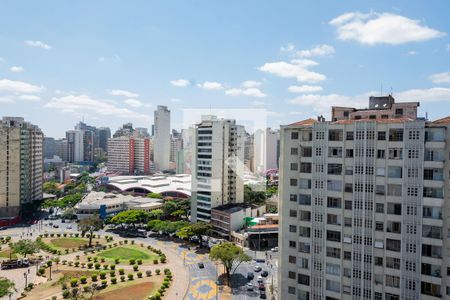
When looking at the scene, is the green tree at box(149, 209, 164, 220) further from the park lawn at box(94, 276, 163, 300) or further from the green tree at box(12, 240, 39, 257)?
the park lawn at box(94, 276, 163, 300)

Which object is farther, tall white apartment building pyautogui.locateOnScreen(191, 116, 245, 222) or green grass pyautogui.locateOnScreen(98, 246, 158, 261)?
tall white apartment building pyautogui.locateOnScreen(191, 116, 245, 222)

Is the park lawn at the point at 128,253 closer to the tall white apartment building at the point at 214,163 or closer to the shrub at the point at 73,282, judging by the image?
the shrub at the point at 73,282

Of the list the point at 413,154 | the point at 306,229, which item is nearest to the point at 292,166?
the point at 306,229

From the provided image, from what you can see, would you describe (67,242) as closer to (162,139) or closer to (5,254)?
(5,254)

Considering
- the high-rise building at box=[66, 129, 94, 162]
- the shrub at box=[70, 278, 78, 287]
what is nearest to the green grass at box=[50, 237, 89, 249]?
the shrub at box=[70, 278, 78, 287]

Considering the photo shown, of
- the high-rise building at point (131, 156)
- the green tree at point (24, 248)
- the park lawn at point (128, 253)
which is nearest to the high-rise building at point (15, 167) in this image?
the green tree at point (24, 248)

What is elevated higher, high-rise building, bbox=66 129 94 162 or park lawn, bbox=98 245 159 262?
high-rise building, bbox=66 129 94 162
